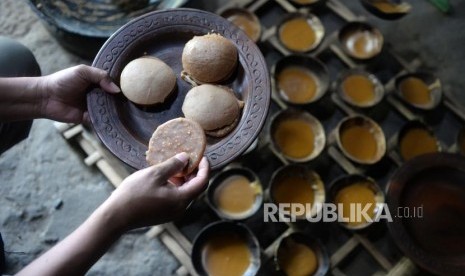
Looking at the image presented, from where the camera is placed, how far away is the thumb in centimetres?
149

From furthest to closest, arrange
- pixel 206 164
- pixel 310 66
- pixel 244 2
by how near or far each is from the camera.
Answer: pixel 244 2 < pixel 310 66 < pixel 206 164

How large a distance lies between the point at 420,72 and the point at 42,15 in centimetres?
199

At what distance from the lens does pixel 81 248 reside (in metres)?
1.26

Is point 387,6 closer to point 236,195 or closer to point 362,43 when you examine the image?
point 362,43

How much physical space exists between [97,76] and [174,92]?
0.93ft

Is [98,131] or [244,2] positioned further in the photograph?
[244,2]

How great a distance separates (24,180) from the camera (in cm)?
221

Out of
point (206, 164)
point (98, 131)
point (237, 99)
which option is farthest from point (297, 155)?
point (98, 131)

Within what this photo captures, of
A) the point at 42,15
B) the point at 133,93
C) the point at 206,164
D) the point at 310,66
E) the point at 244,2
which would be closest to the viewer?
the point at 206,164

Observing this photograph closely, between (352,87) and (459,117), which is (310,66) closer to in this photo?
(352,87)

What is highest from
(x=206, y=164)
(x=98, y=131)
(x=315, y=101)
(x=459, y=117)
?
(x=98, y=131)

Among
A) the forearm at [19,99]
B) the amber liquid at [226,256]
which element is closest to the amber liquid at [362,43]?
the amber liquid at [226,256]

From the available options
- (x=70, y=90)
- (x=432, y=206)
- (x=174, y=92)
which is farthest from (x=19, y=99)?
(x=432, y=206)

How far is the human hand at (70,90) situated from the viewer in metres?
1.51
